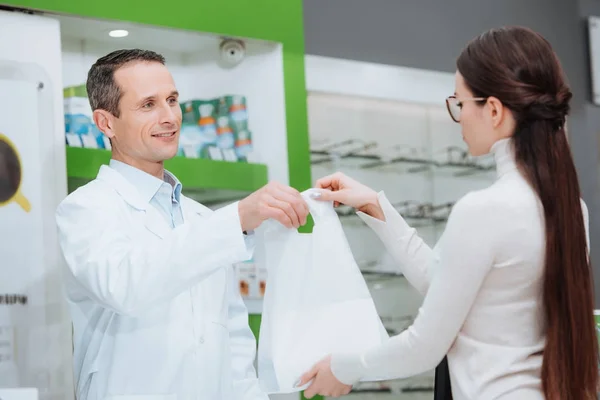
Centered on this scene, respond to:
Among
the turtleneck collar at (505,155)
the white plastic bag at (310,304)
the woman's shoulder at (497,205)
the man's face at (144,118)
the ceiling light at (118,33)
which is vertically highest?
the ceiling light at (118,33)

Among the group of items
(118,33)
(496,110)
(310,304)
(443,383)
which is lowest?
(443,383)

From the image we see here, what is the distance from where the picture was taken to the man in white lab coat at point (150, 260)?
101 inches

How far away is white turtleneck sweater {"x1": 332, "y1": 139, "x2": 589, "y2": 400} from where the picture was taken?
2080 millimetres

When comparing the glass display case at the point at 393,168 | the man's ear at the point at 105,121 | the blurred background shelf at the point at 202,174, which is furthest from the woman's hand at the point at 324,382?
the glass display case at the point at 393,168

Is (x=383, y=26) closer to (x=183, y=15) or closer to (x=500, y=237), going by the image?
(x=183, y=15)

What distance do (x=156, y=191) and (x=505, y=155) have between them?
1.18 m

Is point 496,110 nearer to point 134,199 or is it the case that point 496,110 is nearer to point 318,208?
point 318,208

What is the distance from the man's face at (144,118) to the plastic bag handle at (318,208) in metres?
0.48

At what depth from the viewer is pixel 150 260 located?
256 centimetres

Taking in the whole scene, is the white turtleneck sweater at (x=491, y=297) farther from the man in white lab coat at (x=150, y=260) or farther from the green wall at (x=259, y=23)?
the green wall at (x=259, y=23)

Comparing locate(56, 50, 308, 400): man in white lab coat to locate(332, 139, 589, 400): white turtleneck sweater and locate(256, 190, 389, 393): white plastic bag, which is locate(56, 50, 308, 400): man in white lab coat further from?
Result: locate(332, 139, 589, 400): white turtleneck sweater

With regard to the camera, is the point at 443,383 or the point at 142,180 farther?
the point at 142,180

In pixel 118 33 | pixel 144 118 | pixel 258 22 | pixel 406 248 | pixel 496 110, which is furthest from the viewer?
pixel 258 22

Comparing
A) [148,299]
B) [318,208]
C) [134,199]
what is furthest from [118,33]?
[148,299]
